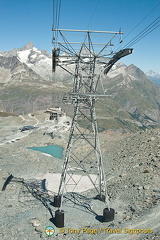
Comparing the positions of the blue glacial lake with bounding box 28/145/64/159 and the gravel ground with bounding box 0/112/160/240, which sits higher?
the gravel ground with bounding box 0/112/160/240

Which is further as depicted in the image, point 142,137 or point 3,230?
point 142,137

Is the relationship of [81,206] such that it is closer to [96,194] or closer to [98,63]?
[96,194]

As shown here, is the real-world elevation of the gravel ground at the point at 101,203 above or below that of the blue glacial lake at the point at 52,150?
above

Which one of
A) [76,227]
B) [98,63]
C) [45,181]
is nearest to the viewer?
[76,227]

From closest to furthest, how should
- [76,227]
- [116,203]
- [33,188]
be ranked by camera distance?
[76,227] → [116,203] → [33,188]

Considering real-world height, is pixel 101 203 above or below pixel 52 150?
above

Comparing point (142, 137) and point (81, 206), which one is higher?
point (142, 137)

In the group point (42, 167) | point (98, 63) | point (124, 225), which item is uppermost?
point (98, 63)

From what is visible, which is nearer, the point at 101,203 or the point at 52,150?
the point at 101,203

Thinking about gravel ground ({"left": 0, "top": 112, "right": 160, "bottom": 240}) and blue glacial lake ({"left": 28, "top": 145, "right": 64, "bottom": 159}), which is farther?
blue glacial lake ({"left": 28, "top": 145, "right": 64, "bottom": 159})

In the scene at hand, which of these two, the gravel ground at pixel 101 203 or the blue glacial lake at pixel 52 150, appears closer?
the gravel ground at pixel 101 203

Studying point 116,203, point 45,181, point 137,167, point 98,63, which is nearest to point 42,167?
point 45,181
